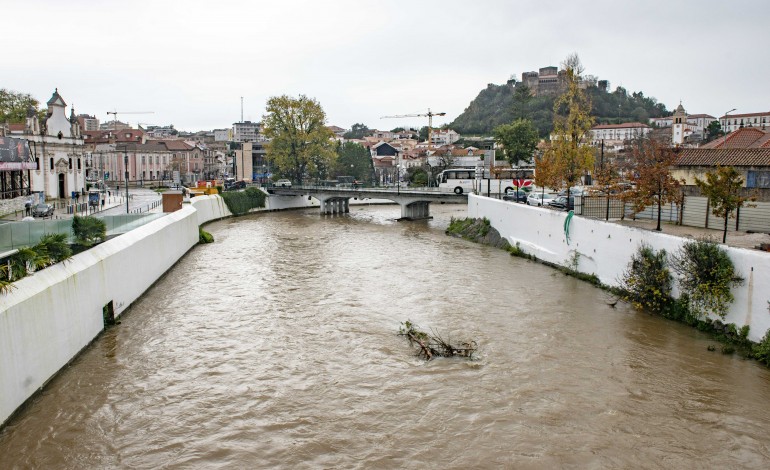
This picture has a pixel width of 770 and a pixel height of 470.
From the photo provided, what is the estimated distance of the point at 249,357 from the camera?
1712 cm

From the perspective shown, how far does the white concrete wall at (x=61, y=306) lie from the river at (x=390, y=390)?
59 cm

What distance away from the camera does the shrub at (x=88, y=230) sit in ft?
61.1

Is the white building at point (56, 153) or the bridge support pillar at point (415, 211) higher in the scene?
the white building at point (56, 153)

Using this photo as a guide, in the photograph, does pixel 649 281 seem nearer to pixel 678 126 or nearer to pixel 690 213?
pixel 690 213

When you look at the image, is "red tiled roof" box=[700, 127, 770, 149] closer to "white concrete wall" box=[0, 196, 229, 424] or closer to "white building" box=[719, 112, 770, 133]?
"white concrete wall" box=[0, 196, 229, 424]

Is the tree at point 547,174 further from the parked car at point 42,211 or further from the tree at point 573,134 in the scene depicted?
the parked car at point 42,211

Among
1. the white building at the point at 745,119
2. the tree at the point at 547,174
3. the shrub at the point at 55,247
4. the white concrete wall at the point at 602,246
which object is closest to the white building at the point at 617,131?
the white building at the point at 745,119

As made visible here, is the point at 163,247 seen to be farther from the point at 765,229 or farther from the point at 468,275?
the point at 765,229

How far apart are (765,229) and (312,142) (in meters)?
56.9

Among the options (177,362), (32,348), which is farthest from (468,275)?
(32,348)

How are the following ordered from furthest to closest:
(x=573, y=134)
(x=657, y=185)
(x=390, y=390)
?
(x=573, y=134) < (x=657, y=185) < (x=390, y=390)

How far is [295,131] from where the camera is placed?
242ft

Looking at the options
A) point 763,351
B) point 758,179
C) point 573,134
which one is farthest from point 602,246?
point 573,134

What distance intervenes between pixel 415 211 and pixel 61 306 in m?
44.9
